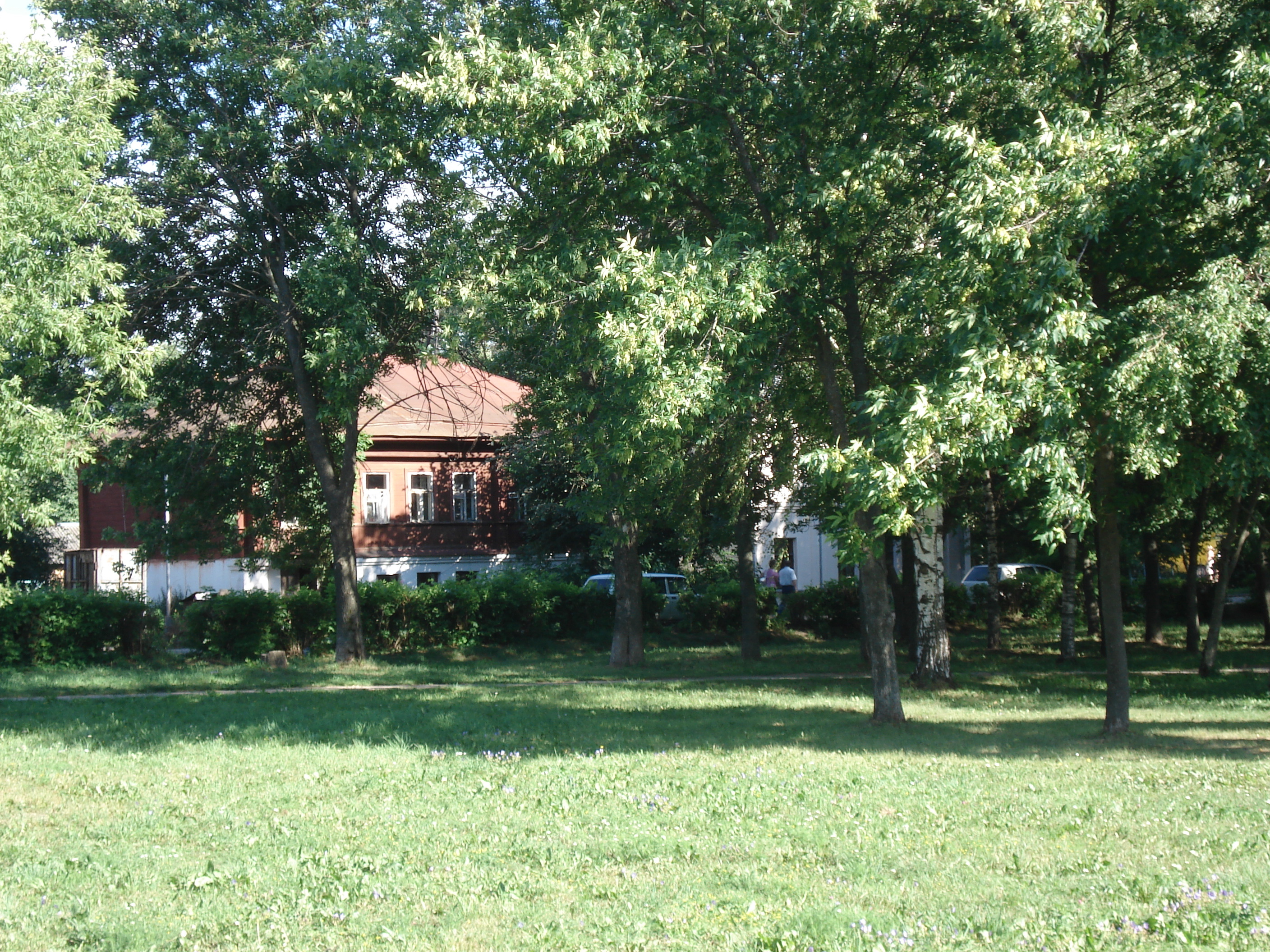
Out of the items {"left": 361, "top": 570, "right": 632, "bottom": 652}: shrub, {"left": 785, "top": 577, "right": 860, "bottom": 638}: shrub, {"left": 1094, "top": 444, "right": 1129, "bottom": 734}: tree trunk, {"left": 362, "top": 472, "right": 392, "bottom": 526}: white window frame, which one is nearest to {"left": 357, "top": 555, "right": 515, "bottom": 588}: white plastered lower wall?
{"left": 362, "top": 472, "right": 392, "bottom": 526}: white window frame

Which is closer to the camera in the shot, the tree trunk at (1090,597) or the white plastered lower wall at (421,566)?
the tree trunk at (1090,597)

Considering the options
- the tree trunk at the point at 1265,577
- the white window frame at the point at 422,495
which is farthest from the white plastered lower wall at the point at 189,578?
the tree trunk at the point at 1265,577

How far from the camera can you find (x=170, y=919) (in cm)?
560

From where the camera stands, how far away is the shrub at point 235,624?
76.5 feet

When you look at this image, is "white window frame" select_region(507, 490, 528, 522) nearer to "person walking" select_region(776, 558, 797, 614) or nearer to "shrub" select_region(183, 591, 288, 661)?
"person walking" select_region(776, 558, 797, 614)

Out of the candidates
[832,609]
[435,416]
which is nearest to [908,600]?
[832,609]

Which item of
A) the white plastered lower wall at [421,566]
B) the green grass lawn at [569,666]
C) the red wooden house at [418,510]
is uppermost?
the red wooden house at [418,510]

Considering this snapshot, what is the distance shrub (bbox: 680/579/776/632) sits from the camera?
29.0 metres

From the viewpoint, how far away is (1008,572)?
115ft

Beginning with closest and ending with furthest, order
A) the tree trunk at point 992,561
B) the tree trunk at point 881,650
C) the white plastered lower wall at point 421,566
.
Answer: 1. the tree trunk at point 881,650
2. the tree trunk at point 992,561
3. the white plastered lower wall at point 421,566

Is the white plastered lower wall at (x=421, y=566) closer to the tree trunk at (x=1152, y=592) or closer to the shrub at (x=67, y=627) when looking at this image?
the shrub at (x=67, y=627)

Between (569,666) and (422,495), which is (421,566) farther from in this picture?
(569,666)

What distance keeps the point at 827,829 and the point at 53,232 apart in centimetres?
890

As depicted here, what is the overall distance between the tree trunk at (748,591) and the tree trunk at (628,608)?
2.26 meters
